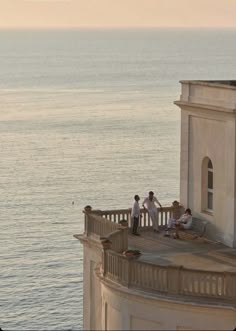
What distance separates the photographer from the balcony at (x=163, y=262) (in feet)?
102

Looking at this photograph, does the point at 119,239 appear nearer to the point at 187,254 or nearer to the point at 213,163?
the point at 187,254

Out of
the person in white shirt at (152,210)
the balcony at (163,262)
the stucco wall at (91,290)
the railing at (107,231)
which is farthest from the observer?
the person in white shirt at (152,210)

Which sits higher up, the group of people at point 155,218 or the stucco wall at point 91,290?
the group of people at point 155,218

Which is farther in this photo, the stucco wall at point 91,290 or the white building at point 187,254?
the stucco wall at point 91,290

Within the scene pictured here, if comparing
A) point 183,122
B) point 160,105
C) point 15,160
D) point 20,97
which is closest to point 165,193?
point 15,160

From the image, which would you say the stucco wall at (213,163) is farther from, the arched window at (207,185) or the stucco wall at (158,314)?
the stucco wall at (158,314)

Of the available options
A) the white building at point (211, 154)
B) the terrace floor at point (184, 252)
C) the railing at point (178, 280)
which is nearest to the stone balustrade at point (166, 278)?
the railing at point (178, 280)

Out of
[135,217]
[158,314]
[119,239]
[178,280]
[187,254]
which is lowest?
[158,314]

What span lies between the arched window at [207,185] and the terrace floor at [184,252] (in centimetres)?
137

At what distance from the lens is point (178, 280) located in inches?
1235

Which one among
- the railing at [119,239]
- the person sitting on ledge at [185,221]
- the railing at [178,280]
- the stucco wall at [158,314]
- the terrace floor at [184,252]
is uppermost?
the person sitting on ledge at [185,221]

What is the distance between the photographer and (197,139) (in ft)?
128

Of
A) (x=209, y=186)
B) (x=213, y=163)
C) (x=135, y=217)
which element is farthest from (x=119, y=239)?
(x=209, y=186)

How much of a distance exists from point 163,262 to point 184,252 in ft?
5.93
